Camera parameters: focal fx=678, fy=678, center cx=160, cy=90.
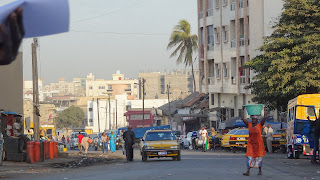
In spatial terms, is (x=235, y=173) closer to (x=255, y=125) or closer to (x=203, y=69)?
(x=255, y=125)

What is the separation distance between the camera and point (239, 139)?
131ft

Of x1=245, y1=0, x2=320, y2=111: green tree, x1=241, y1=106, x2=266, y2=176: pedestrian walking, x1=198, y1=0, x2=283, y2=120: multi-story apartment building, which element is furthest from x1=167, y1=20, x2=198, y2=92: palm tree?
x1=241, y1=106, x2=266, y2=176: pedestrian walking

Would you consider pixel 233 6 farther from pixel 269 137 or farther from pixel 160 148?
pixel 160 148

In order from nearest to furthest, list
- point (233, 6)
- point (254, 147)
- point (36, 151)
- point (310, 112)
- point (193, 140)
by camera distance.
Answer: point (254, 147) → point (310, 112) → point (36, 151) → point (193, 140) → point (233, 6)

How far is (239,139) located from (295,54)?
5923 mm

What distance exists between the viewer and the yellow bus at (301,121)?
90.3 ft

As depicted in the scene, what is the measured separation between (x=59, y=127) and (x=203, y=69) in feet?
328

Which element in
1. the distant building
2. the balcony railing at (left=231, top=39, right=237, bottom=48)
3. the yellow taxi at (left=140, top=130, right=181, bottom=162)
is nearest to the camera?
the yellow taxi at (left=140, top=130, right=181, bottom=162)

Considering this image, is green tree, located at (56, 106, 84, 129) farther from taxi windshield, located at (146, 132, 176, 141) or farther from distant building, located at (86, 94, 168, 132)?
taxi windshield, located at (146, 132, 176, 141)

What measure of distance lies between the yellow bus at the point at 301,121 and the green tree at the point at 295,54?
9277 mm

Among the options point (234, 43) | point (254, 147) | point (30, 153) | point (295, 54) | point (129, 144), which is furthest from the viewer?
point (234, 43)

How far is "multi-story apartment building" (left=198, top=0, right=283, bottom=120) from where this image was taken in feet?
185

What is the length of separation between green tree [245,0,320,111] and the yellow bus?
928 cm

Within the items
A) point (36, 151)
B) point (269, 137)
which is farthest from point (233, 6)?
point (36, 151)
